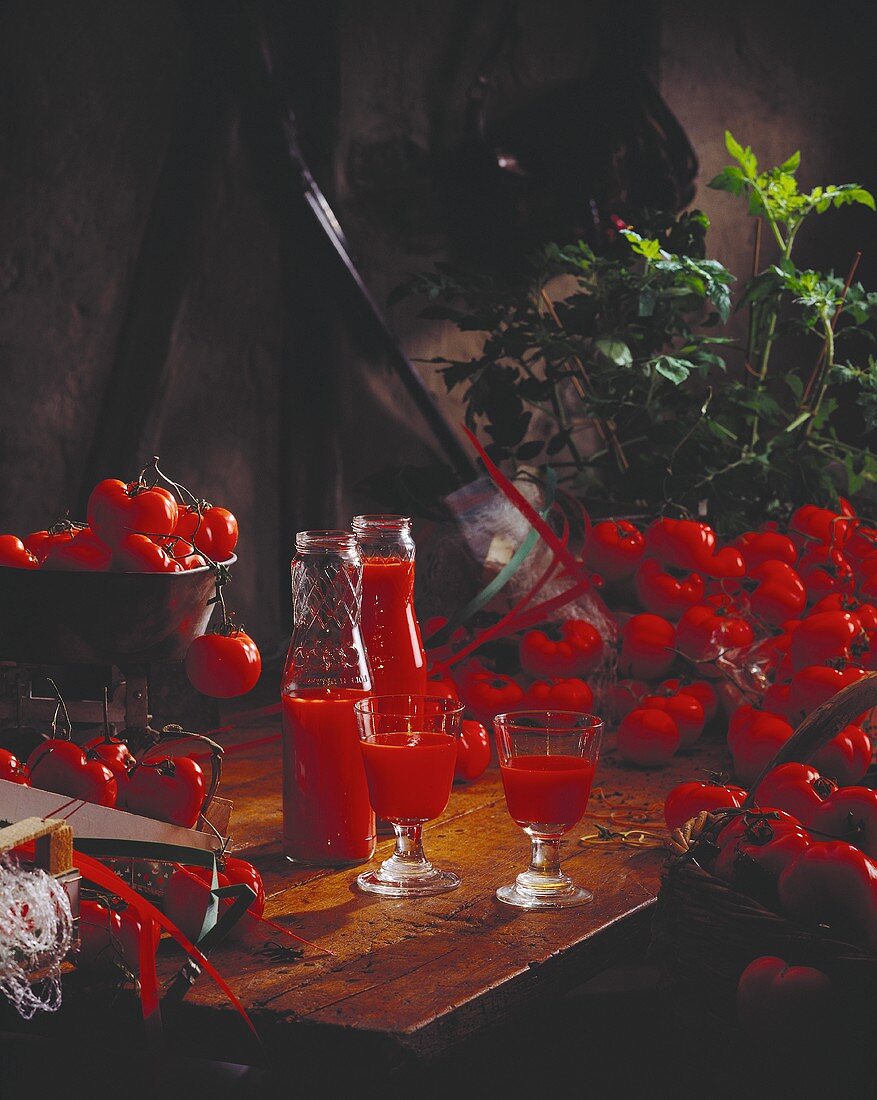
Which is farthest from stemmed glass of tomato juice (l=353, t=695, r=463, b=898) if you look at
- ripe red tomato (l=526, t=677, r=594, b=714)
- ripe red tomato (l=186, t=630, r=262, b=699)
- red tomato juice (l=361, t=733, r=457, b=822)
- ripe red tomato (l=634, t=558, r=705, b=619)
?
ripe red tomato (l=634, t=558, r=705, b=619)

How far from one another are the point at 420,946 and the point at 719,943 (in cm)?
28

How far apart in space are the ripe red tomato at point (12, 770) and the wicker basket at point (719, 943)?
627mm

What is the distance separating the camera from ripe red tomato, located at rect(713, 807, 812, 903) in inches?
45.7

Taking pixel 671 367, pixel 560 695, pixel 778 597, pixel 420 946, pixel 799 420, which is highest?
pixel 671 367

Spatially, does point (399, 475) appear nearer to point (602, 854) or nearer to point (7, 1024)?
point (602, 854)

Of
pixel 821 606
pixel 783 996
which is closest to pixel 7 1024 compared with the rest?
pixel 783 996

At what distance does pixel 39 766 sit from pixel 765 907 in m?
0.71

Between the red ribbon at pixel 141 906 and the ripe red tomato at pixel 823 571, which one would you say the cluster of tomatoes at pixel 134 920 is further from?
the ripe red tomato at pixel 823 571

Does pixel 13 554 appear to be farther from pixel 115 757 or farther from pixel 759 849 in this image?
pixel 759 849

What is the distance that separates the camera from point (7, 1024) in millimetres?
1095

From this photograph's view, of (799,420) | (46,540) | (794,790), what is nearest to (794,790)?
(794,790)

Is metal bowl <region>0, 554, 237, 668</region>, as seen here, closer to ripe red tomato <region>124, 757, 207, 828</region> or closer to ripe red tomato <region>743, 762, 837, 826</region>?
ripe red tomato <region>124, 757, 207, 828</region>

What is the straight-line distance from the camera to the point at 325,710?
143 cm

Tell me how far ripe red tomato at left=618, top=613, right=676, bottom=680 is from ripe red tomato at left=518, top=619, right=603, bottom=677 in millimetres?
52
